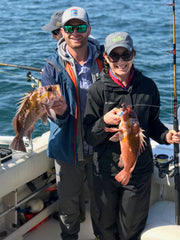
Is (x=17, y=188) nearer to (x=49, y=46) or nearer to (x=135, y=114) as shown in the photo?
(x=135, y=114)

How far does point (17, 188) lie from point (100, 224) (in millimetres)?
1248

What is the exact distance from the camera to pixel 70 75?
372cm

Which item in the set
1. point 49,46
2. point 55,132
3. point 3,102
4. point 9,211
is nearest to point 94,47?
point 55,132

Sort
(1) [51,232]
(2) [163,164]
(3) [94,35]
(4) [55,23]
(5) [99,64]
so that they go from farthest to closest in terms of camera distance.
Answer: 1. (3) [94,35]
2. (4) [55,23]
3. (1) [51,232]
4. (2) [163,164]
5. (5) [99,64]

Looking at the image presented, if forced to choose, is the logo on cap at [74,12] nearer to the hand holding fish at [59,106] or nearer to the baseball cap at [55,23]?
the hand holding fish at [59,106]

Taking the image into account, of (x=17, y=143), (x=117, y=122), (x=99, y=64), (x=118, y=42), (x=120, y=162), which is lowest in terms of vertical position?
(x=120, y=162)

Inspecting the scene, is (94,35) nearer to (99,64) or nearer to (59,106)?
(99,64)

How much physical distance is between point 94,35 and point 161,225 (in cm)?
1207

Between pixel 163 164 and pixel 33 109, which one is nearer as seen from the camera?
pixel 33 109

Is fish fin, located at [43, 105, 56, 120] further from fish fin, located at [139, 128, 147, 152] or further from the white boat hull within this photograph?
the white boat hull

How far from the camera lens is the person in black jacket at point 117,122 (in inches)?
132

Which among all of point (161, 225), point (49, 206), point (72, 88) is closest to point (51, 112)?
point (72, 88)

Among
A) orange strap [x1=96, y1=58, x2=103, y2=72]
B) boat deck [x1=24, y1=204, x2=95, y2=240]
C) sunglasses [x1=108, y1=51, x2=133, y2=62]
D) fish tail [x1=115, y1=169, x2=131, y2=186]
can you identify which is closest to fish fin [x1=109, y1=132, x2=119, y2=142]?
fish tail [x1=115, y1=169, x2=131, y2=186]

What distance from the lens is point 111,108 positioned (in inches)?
135
